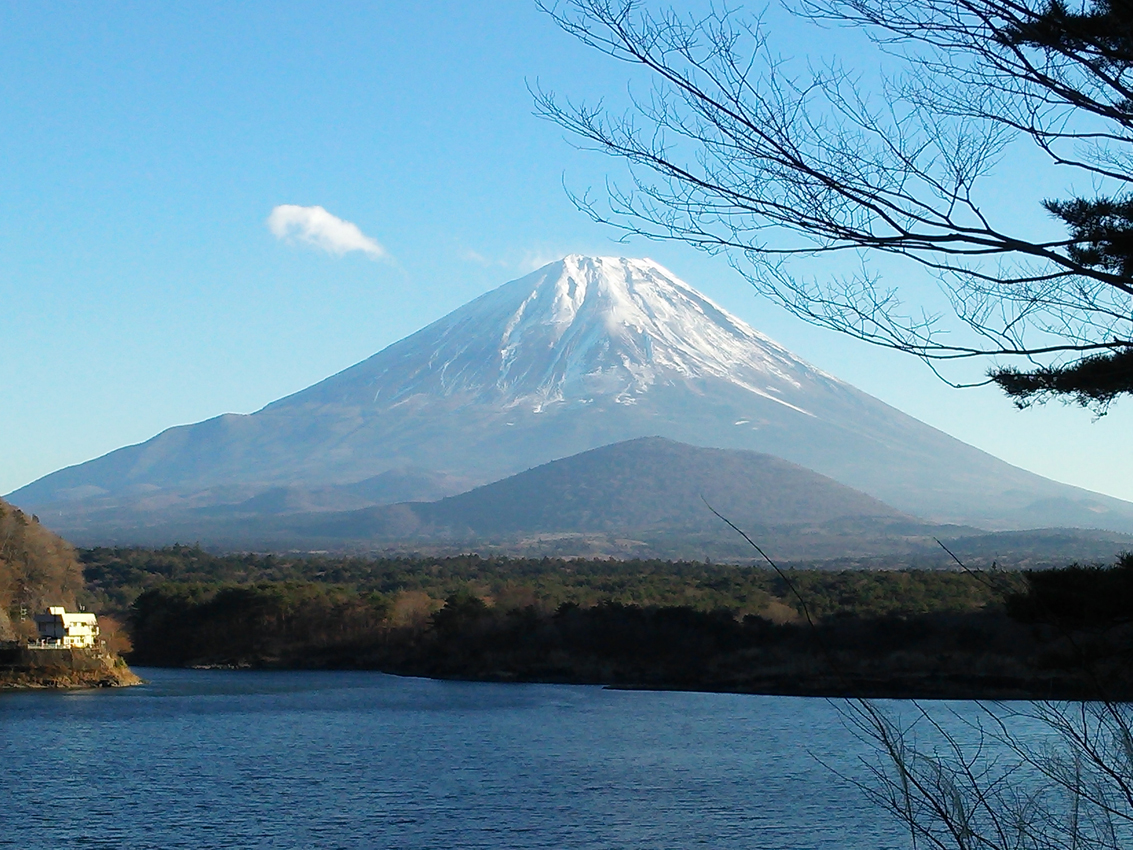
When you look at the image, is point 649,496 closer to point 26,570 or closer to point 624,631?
A: point 624,631

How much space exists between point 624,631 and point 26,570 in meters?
21.7

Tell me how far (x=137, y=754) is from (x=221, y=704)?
11053mm

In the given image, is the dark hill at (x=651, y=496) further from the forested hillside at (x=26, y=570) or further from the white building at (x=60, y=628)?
the white building at (x=60, y=628)

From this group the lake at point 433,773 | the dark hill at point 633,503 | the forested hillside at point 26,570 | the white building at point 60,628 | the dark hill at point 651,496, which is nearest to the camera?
the lake at point 433,773

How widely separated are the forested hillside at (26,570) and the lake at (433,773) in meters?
10.4

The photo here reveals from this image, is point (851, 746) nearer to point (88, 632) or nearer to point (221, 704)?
point (221, 704)

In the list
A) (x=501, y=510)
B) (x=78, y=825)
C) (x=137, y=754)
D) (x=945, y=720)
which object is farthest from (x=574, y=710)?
(x=501, y=510)

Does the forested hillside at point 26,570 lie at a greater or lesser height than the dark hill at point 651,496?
lesser

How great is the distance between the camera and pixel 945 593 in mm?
47781

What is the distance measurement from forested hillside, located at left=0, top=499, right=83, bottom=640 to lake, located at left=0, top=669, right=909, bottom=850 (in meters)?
10.4

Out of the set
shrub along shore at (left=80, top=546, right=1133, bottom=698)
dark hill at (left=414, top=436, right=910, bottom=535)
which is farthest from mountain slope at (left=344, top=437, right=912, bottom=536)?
shrub along shore at (left=80, top=546, right=1133, bottom=698)

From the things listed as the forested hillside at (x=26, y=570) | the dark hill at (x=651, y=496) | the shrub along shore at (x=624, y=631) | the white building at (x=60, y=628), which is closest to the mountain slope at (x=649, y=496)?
the dark hill at (x=651, y=496)

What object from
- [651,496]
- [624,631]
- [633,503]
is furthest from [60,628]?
[651,496]

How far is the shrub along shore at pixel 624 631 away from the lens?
4016cm
